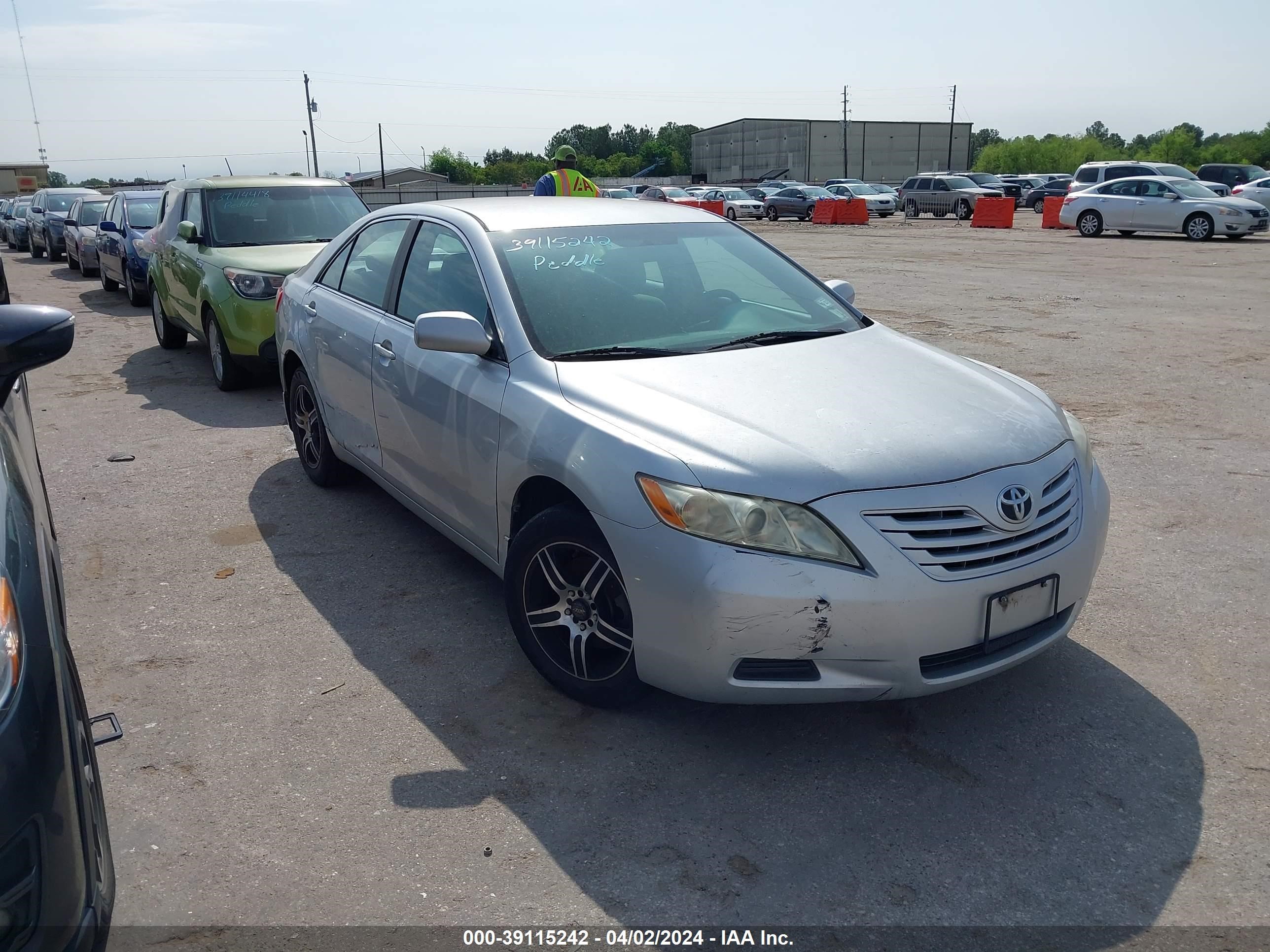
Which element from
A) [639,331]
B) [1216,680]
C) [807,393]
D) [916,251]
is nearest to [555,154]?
[639,331]

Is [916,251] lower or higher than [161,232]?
lower

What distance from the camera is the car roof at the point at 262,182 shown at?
32.0ft

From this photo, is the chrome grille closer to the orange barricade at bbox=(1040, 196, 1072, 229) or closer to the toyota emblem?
the toyota emblem

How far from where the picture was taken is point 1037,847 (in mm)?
2846

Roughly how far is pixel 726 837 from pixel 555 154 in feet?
22.2

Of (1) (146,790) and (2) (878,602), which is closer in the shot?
(2) (878,602)

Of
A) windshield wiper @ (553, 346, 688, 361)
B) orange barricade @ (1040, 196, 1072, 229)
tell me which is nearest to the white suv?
orange barricade @ (1040, 196, 1072, 229)

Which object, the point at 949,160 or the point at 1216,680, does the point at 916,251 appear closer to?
the point at 1216,680

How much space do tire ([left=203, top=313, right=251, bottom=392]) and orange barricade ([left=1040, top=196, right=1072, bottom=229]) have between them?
87.8ft

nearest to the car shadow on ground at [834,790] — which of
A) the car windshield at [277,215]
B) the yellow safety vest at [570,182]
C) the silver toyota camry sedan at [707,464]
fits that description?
the silver toyota camry sedan at [707,464]

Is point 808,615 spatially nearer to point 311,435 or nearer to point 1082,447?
point 1082,447

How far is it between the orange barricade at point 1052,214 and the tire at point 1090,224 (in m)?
3.16

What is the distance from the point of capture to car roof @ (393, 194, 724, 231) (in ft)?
14.6

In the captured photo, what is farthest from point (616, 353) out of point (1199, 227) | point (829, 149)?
point (829, 149)
